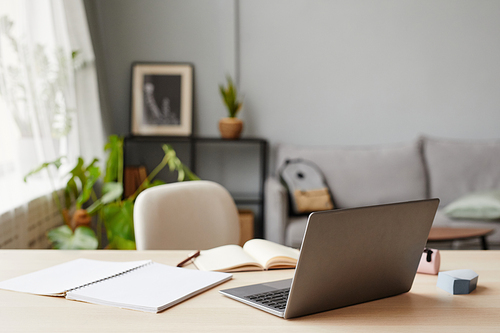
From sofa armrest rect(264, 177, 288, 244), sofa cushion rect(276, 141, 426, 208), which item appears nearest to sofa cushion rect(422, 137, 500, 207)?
sofa cushion rect(276, 141, 426, 208)

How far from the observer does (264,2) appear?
3.52m

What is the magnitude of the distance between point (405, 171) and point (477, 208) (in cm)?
60

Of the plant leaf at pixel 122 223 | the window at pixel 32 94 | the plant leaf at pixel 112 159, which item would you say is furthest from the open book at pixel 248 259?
the plant leaf at pixel 112 159

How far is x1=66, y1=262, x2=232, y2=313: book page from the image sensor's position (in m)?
0.81

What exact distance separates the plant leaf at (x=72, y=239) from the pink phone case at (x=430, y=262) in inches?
60.7

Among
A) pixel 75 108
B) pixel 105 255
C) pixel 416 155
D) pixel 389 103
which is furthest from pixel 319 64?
pixel 105 255

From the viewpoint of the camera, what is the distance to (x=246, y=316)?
77 centimetres

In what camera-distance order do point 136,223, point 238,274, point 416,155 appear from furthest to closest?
point 416,155 → point 136,223 → point 238,274

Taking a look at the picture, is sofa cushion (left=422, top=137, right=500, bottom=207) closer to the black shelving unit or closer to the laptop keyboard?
the black shelving unit

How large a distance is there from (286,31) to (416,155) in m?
1.40

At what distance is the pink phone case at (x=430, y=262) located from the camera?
40.4 inches

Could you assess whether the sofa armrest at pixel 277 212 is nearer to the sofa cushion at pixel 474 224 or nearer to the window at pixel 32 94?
the sofa cushion at pixel 474 224

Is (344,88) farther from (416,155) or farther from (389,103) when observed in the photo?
(416,155)

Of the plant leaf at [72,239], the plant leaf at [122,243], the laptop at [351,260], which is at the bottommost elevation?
the plant leaf at [122,243]
